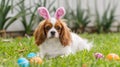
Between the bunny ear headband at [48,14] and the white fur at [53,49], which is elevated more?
the bunny ear headband at [48,14]

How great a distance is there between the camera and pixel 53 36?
6.31 m

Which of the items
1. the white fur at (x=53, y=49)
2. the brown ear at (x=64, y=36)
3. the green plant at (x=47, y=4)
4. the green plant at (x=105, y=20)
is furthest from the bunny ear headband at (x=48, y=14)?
the green plant at (x=105, y=20)

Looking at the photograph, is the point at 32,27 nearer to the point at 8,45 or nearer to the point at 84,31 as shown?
the point at 84,31

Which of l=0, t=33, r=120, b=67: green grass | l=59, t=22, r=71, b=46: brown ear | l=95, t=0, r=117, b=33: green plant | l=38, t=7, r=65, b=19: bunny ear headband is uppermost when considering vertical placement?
l=38, t=7, r=65, b=19: bunny ear headband

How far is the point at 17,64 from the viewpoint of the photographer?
5531 mm

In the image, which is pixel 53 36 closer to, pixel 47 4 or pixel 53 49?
pixel 53 49

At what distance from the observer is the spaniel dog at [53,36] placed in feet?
20.7

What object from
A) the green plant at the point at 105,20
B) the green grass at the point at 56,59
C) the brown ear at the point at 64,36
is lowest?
the green plant at the point at 105,20

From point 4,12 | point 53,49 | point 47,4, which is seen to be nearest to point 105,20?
point 47,4

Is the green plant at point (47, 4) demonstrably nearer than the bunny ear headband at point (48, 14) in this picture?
No

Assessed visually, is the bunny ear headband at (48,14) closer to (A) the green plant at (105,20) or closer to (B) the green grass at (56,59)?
(B) the green grass at (56,59)

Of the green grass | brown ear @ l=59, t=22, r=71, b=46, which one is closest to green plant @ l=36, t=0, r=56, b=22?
the green grass

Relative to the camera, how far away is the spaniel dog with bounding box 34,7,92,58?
249 inches

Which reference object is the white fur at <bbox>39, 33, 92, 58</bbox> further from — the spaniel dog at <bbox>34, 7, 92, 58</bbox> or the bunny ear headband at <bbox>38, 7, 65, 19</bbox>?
the bunny ear headband at <bbox>38, 7, 65, 19</bbox>
